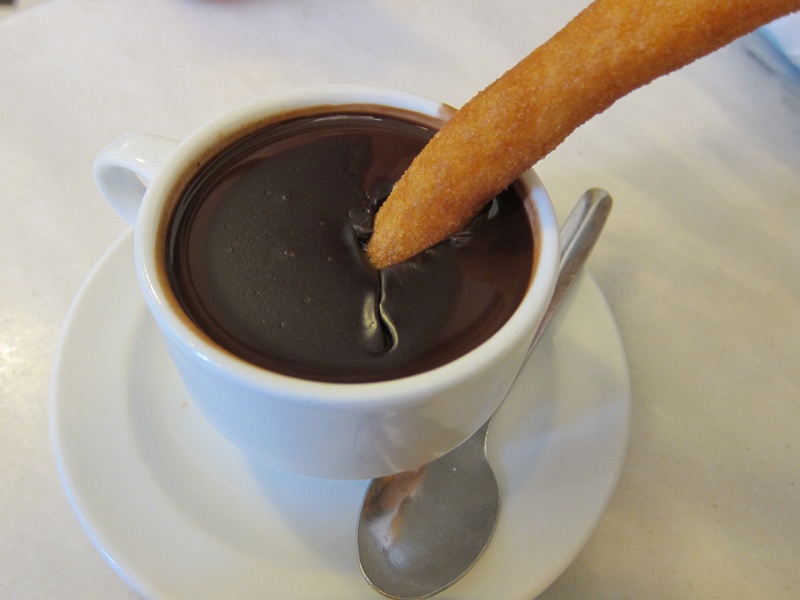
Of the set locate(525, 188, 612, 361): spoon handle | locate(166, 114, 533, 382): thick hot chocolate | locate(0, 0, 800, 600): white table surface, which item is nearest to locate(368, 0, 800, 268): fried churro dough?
locate(166, 114, 533, 382): thick hot chocolate

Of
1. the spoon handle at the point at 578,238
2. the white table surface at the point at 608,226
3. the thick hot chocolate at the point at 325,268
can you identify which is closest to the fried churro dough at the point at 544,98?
the thick hot chocolate at the point at 325,268

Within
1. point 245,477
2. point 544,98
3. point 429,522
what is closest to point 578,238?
point 544,98

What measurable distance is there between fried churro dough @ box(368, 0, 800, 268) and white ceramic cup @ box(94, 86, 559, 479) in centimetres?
12

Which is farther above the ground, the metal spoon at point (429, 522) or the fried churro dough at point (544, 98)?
the fried churro dough at point (544, 98)

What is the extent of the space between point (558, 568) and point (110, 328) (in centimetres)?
74

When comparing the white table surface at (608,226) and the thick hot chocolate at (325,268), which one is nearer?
the thick hot chocolate at (325,268)

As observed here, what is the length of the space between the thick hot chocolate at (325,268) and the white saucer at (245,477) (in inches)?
10.1

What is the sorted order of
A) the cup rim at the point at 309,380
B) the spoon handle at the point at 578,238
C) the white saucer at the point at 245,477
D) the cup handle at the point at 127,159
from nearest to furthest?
the cup rim at the point at 309,380 < the white saucer at the point at 245,477 < the cup handle at the point at 127,159 < the spoon handle at the point at 578,238

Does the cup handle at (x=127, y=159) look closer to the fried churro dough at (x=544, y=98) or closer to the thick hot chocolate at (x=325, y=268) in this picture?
the thick hot chocolate at (x=325, y=268)

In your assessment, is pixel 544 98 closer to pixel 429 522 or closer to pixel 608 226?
pixel 429 522

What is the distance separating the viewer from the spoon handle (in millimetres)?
1072

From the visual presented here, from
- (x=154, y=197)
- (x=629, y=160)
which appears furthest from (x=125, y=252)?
(x=629, y=160)

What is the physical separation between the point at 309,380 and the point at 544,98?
0.42 metres

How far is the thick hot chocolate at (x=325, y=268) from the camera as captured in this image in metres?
0.76
